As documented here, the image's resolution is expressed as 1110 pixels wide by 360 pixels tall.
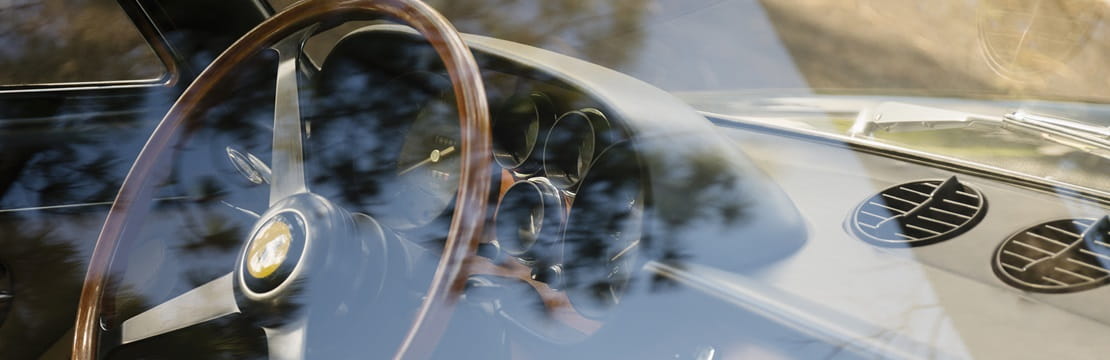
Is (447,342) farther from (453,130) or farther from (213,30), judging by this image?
(213,30)

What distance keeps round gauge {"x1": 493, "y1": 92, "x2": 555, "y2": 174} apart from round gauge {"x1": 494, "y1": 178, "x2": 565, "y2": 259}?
0.27 feet

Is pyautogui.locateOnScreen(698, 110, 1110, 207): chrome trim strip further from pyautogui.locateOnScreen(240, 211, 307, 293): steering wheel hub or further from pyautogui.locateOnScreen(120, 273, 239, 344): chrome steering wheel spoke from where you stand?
pyautogui.locateOnScreen(120, 273, 239, 344): chrome steering wheel spoke

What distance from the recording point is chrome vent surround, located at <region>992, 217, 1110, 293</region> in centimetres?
98

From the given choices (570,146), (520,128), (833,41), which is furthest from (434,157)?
(833,41)

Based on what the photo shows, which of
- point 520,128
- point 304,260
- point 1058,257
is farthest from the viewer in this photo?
point 520,128

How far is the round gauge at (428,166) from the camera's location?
4.71ft

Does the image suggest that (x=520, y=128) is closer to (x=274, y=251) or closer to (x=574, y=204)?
(x=574, y=204)

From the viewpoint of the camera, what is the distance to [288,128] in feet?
4.59

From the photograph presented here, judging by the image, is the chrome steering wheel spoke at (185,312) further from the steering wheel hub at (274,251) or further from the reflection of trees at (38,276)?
the reflection of trees at (38,276)

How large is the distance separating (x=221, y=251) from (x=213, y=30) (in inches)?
24.0

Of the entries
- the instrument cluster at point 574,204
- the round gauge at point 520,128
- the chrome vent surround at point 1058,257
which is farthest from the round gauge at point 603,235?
the chrome vent surround at point 1058,257

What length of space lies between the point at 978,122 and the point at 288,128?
1122 mm

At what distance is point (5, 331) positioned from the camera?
1818 millimetres

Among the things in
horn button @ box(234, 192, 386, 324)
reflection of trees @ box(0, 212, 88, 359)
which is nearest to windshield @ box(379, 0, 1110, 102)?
horn button @ box(234, 192, 386, 324)
